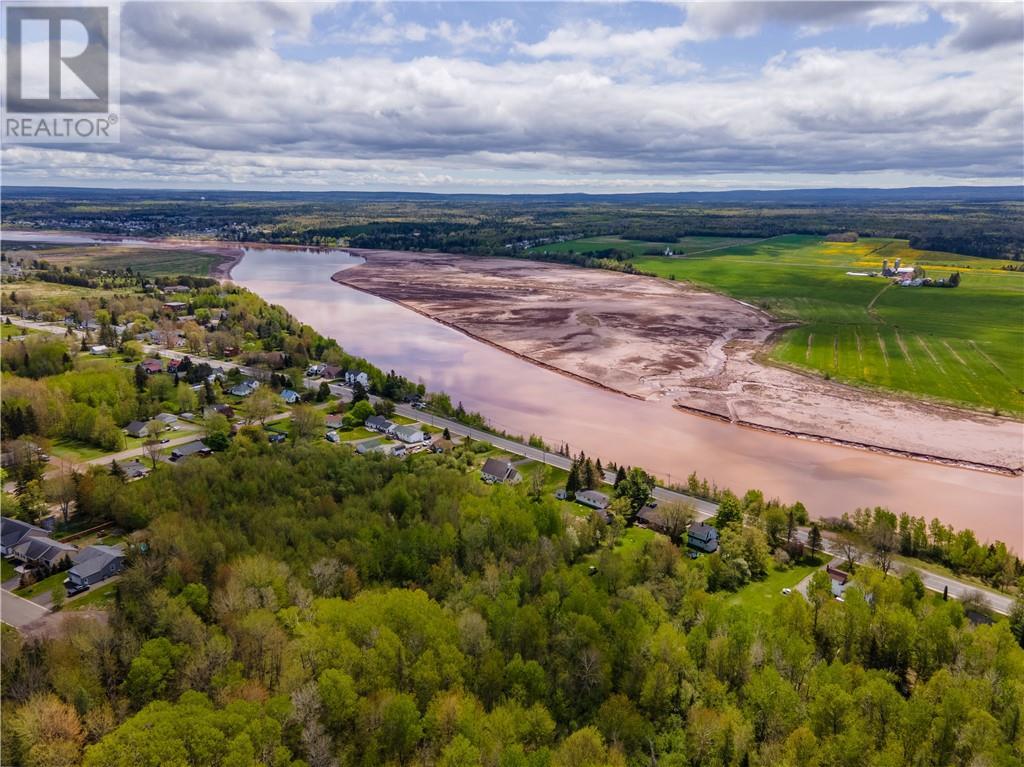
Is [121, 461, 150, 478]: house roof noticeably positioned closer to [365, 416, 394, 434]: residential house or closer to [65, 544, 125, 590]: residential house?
[65, 544, 125, 590]: residential house

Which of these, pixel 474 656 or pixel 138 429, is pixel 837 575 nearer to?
pixel 474 656

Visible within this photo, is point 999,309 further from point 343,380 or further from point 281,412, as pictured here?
point 281,412

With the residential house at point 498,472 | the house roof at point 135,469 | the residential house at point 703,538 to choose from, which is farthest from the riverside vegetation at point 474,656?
the house roof at point 135,469

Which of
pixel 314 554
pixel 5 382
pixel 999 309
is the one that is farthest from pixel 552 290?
pixel 314 554

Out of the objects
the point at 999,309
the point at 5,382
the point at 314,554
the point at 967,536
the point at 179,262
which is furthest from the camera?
the point at 179,262

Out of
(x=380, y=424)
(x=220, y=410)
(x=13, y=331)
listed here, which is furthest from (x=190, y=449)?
(x=13, y=331)

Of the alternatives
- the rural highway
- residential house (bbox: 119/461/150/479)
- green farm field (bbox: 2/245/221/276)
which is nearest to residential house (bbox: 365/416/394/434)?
the rural highway
